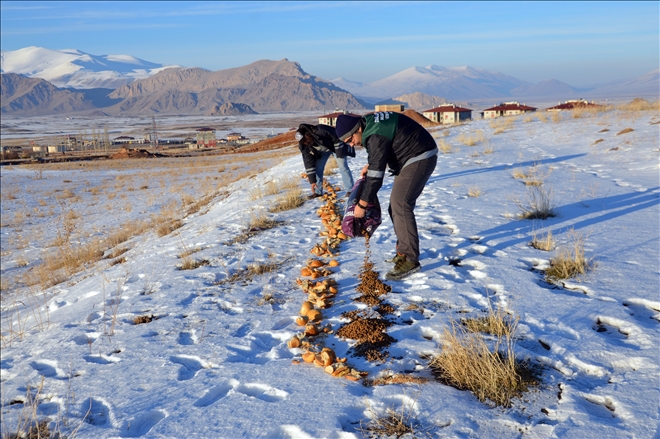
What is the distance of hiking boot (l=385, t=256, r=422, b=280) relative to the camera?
16.5 feet

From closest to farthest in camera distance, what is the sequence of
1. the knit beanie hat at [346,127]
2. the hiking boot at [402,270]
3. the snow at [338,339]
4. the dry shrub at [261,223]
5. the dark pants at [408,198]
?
1. the snow at [338,339]
2. the knit beanie hat at [346,127]
3. the dark pants at [408,198]
4. the hiking boot at [402,270]
5. the dry shrub at [261,223]

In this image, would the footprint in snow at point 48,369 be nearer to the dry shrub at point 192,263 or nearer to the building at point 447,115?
the dry shrub at point 192,263

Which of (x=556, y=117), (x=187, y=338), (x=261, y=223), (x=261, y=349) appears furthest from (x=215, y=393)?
(x=556, y=117)

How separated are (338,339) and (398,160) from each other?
6.47 ft

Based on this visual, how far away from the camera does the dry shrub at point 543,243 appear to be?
5.62m

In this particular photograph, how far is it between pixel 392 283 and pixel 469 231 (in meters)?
2.14

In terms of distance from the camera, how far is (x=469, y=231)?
6613mm

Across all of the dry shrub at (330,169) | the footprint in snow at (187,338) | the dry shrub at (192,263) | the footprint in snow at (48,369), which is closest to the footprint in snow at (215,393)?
the footprint in snow at (187,338)

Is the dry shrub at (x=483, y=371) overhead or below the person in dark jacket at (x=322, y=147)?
below

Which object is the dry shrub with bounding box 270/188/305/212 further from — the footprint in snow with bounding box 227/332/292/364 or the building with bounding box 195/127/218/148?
the building with bounding box 195/127/218/148

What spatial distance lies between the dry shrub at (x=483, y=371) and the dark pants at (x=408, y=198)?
177 centimetres

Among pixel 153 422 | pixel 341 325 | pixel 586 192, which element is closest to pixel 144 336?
pixel 153 422

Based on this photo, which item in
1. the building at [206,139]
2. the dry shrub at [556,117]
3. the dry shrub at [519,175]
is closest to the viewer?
the dry shrub at [519,175]

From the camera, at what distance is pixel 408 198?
483 cm
